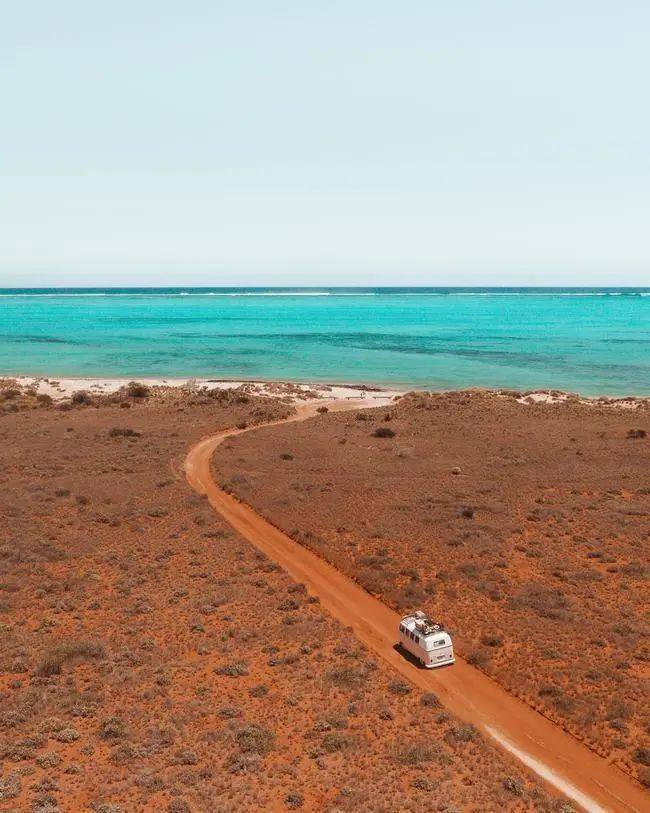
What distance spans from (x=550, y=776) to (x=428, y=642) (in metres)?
5.52

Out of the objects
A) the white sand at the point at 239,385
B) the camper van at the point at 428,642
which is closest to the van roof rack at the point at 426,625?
the camper van at the point at 428,642

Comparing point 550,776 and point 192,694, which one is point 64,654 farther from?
point 550,776

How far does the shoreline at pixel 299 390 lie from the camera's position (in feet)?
249

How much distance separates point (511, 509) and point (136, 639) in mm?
22493

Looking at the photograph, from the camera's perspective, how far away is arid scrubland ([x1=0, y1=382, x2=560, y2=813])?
15.1 m

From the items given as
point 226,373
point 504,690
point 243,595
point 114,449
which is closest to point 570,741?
point 504,690

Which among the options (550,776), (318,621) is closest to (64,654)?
(318,621)

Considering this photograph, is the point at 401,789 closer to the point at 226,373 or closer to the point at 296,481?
the point at 296,481

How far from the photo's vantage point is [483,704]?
1942cm

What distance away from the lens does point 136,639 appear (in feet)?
73.5

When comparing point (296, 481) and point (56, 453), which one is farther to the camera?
point (56, 453)

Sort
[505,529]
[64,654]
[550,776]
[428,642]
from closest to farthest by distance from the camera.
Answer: [550,776]
[64,654]
[428,642]
[505,529]

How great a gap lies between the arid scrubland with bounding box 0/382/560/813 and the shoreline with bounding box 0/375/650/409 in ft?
147

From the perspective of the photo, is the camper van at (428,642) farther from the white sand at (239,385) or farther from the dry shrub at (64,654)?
the white sand at (239,385)
